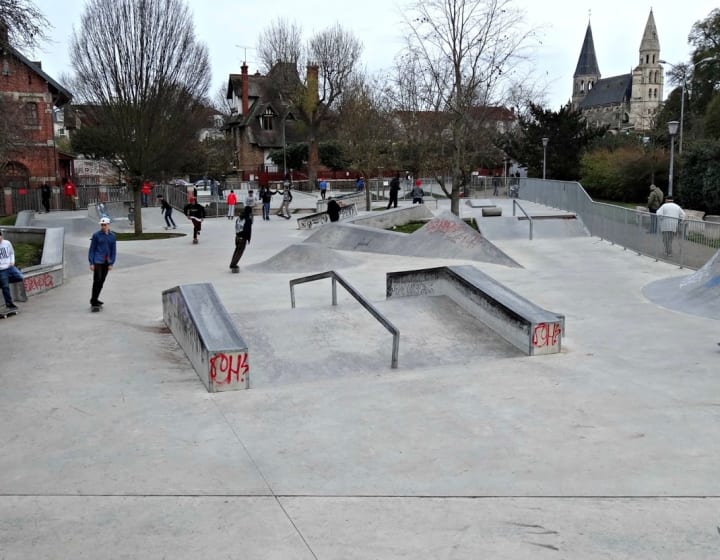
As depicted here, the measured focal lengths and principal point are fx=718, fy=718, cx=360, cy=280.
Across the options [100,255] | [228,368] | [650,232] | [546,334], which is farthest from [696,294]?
[100,255]

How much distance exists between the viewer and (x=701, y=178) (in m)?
34.0

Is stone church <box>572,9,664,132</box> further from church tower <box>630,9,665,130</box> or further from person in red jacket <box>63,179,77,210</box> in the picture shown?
person in red jacket <box>63,179,77,210</box>

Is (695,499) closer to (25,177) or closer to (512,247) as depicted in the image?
(512,247)

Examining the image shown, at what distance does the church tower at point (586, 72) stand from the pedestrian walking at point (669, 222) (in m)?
152

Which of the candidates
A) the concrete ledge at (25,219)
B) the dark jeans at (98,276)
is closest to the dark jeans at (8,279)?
the dark jeans at (98,276)

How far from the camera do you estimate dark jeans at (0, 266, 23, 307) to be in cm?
1147

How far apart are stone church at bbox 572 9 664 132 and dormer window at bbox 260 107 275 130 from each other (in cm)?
8280

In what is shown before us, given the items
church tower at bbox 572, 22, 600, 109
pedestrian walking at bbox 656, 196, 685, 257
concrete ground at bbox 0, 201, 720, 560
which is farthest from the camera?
church tower at bbox 572, 22, 600, 109

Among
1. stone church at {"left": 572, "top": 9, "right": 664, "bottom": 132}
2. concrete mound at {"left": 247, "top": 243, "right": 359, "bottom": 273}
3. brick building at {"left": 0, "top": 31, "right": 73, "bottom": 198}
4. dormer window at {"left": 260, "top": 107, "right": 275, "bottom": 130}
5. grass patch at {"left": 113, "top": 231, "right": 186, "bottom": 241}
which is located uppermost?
stone church at {"left": 572, "top": 9, "right": 664, "bottom": 132}

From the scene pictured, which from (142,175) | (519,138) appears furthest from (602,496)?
(519,138)

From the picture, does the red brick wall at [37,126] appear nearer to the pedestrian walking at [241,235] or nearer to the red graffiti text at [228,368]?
the pedestrian walking at [241,235]

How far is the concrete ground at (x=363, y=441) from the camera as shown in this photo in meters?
4.52

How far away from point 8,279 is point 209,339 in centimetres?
566

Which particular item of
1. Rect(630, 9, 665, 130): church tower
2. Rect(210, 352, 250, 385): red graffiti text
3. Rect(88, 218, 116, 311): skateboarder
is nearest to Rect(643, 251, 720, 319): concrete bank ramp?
Rect(210, 352, 250, 385): red graffiti text
